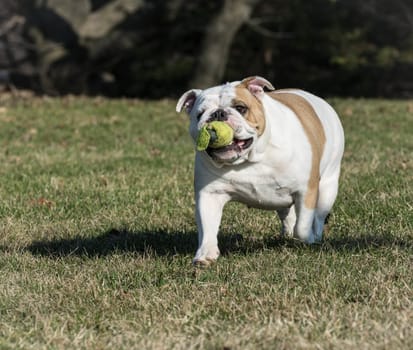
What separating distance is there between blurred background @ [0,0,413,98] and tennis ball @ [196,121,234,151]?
15.2 metres

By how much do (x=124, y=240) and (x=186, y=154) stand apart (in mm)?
4251

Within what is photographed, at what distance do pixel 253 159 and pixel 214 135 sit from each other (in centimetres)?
42

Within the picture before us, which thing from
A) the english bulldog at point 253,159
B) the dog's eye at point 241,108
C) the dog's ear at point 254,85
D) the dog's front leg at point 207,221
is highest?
the dog's ear at point 254,85

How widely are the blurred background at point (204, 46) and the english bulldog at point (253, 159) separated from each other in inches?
575

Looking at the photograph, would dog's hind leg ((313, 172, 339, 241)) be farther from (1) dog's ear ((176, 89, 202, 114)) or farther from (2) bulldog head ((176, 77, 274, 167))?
(1) dog's ear ((176, 89, 202, 114))

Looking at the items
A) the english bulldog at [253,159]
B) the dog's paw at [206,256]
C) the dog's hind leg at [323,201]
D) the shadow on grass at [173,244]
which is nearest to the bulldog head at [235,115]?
the english bulldog at [253,159]

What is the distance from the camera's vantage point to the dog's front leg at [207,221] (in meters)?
5.59

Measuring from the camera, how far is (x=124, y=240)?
22.0ft

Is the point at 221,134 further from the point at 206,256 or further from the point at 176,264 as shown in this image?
the point at 176,264

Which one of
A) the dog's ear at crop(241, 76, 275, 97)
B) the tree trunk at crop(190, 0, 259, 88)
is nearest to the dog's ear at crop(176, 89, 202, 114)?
the dog's ear at crop(241, 76, 275, 97)

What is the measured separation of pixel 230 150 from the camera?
17.3ft

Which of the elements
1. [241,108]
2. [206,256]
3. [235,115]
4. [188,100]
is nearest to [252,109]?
[241,108]

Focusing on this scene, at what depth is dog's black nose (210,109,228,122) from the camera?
5.27 meters

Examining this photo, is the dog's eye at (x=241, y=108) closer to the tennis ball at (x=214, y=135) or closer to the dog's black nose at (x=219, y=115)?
the dog's black nose at (x=219, y=115)
